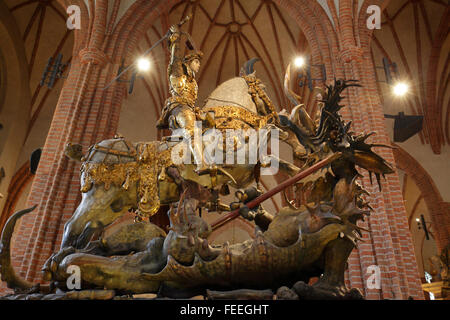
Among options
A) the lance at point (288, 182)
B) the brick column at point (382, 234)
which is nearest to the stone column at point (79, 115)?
the lance at point (288, 182)

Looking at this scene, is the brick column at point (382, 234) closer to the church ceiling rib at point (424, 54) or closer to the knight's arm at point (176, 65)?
the knight's arm at point (176, 65)

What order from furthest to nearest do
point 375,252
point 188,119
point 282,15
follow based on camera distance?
Answer: point 282,15 → point 375,252 → point 188,119

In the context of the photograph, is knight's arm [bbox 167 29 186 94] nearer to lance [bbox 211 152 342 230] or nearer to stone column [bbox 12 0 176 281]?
lance [bbox 211 152 342 230]

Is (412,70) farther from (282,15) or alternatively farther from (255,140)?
(255,140)

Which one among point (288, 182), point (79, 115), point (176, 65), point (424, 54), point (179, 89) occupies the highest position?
point (424, 54)

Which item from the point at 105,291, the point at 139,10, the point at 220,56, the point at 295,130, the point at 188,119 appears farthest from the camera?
the point at 220,56

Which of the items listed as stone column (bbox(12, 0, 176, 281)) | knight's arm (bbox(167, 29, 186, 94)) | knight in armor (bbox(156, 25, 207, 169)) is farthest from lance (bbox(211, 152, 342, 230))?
stone column (bbox(12, 0, 176, 281))

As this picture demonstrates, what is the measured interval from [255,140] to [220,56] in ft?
33.5

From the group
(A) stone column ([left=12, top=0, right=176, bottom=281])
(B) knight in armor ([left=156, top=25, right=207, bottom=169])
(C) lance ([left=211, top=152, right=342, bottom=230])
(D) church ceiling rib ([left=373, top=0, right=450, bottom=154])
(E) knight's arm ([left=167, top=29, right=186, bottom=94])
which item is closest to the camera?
(C) lance ([left=211, top=152, right=342, bottom=230])

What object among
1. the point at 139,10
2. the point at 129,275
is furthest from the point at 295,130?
the point at 139,10

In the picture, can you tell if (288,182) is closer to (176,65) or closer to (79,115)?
(176,65)

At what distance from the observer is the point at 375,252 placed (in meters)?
4.34

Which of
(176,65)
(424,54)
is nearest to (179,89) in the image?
(176,65)

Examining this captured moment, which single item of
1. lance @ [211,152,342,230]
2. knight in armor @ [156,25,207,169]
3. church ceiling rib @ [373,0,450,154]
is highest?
church ceiling rib @ [373,0,450,154]
